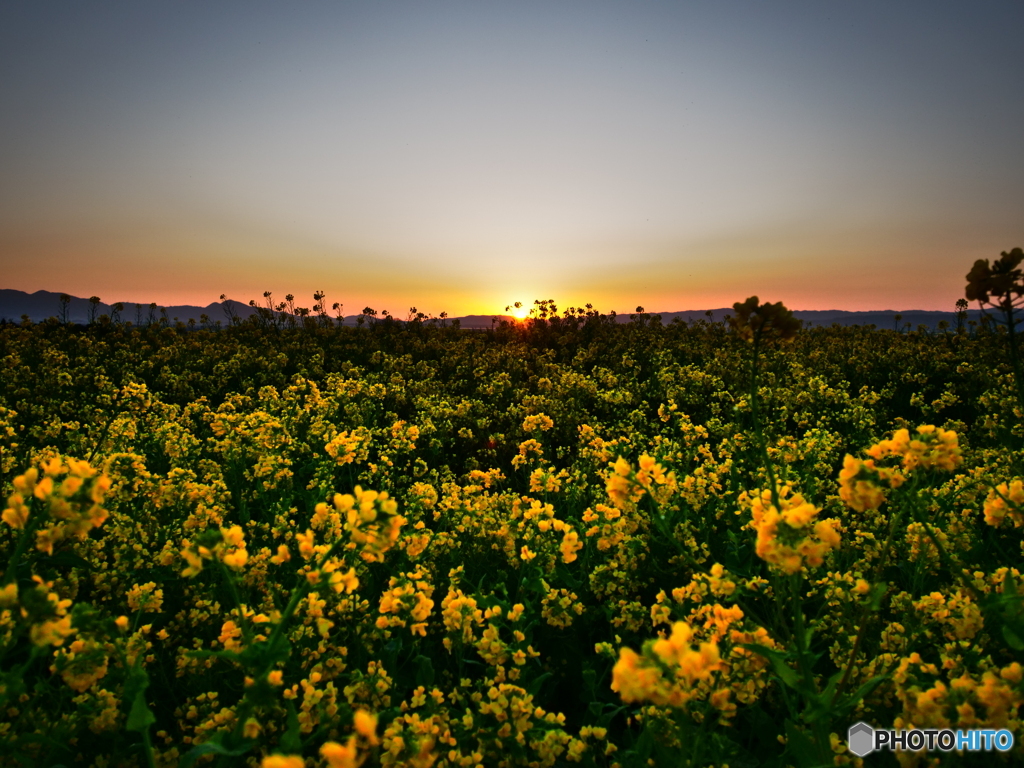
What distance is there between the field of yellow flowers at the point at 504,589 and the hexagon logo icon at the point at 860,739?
0.32ft

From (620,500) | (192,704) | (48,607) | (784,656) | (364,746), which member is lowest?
(192,704)

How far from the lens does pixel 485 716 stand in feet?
7.78

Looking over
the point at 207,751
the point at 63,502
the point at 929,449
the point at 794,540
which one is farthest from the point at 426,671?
the point at 929,449

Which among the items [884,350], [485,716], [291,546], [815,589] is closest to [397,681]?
[485,716]

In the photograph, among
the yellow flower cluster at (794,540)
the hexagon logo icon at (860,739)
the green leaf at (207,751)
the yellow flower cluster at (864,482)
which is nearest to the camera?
the green leaf at (207,751)

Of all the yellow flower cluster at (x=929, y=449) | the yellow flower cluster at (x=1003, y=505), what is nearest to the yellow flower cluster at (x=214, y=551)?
the yellow flower cluster at (x=929, y=449)

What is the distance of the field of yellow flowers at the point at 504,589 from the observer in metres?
1.86

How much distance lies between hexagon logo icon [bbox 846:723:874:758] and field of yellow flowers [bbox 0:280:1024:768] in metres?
0.10

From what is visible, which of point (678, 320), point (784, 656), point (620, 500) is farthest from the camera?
point (678, 320)

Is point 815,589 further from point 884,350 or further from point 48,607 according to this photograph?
A: point 884,350

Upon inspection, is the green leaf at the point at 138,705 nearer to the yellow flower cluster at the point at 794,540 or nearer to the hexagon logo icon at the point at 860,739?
the yellow flower cluster at the point at 794,540

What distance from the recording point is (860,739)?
236 cm

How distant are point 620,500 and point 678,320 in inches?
710

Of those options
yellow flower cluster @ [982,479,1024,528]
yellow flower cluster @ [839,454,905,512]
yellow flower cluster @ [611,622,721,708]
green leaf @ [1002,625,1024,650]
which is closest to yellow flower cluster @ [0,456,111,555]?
yellow flower cluster @ [611,622,721,708]
